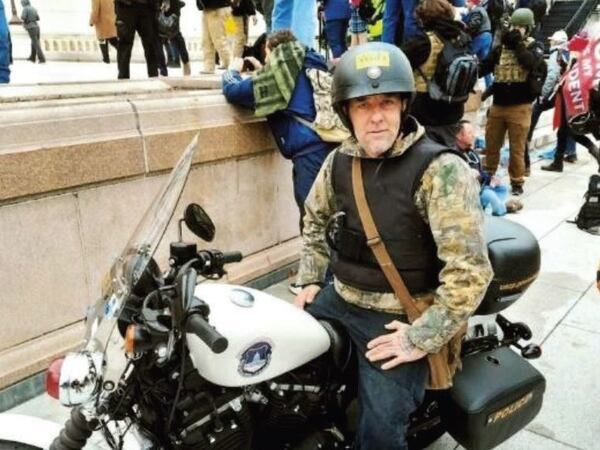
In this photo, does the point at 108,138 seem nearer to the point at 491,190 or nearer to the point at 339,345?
the point at 339,345

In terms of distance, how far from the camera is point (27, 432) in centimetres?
171

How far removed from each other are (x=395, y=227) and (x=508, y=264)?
2.15 feet

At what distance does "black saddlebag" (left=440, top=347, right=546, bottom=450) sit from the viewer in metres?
2.04

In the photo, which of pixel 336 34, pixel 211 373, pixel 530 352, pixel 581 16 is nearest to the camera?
pixel 211 373

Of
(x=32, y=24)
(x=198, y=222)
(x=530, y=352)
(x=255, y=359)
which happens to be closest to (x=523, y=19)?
(x=530, y=352)

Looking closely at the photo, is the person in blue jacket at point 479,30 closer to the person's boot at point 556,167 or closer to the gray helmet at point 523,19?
the gray helmet at point 523,19

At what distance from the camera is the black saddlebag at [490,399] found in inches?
80.4

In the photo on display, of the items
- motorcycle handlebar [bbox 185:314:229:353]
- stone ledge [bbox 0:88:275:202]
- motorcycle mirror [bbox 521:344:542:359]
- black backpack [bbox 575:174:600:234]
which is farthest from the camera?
black backpack [bbox 575:174:600:234]

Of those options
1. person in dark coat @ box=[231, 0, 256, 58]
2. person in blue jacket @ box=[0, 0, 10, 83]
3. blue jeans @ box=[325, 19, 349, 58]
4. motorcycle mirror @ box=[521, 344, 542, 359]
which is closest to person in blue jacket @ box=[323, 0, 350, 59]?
blue jeans @ box=[325, 19, 349, 58]

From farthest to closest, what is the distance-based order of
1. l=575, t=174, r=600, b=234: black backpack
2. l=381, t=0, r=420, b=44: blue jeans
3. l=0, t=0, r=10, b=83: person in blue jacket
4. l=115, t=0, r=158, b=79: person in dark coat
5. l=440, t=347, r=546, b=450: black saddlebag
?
l=115, t=0, r=158, b=79: person in dark coat < l=0, t=0, r=10, b=83: person in blue jacket < l=381, t=0, r=420, b=44: blue jeans < l=575, t=174, r=600, b=234: black backpack < l=440, t=347, r=546, b=450: black saddlebag

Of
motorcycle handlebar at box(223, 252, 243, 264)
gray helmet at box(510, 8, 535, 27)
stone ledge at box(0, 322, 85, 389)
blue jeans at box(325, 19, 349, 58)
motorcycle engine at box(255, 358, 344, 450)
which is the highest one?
gray helmet at box(510, 8, 535, 27)

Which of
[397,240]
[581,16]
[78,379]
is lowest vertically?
[78,379]

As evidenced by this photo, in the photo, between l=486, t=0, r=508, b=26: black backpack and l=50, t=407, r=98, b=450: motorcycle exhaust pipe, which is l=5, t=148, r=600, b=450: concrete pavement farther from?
l=486, t=0, r=508, b=26: black backpack

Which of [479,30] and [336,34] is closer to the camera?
[479,30]
